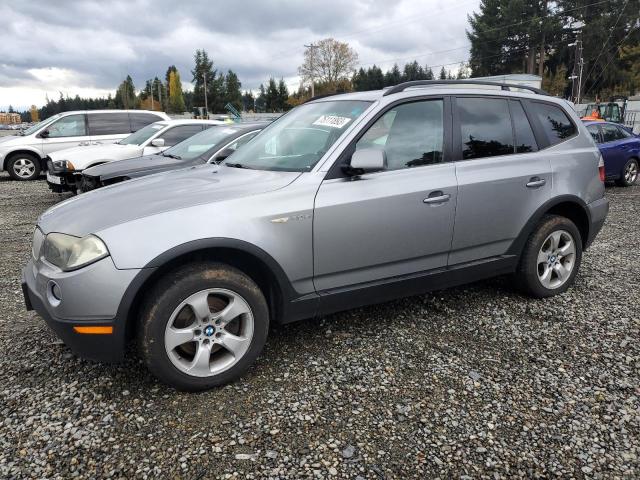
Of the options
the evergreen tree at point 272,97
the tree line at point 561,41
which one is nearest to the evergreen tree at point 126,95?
the evergreen tree at point 272,97

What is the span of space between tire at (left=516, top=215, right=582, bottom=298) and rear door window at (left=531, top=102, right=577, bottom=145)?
0.70 meters

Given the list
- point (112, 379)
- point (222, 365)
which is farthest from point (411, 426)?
point (112, 379)

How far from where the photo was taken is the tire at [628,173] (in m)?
11.7

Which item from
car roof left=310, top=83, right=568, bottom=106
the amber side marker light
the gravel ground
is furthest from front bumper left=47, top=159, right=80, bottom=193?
the amber side marker light

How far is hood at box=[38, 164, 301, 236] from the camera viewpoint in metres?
2.72

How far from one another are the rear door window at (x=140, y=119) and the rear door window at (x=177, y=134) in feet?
10.9

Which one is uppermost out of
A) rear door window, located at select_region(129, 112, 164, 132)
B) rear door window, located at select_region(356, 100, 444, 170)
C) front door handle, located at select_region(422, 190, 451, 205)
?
rear door window, located at select_region(129, 112, 164, 132)

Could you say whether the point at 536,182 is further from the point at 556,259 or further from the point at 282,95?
the point at 282,95

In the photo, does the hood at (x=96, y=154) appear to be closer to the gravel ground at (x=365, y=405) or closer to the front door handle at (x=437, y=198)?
the gravel ground at (x=365, y=405)

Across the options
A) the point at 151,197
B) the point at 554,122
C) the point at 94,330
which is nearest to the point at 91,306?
the point at 94,330

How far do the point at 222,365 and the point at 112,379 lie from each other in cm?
71

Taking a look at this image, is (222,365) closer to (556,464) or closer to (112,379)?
(112,379)

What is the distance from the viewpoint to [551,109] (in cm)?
430

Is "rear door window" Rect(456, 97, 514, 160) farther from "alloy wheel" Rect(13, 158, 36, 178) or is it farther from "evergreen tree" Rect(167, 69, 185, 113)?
"evergreen tree" Rect(167, 69, 185, 113)
